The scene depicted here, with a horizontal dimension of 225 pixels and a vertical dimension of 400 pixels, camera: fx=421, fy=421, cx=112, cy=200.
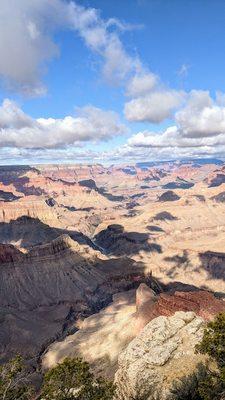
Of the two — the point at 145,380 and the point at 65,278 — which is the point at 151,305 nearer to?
the point at 145,380

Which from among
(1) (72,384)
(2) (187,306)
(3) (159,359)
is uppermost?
(1) (72,384)

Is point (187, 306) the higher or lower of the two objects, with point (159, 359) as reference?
lower

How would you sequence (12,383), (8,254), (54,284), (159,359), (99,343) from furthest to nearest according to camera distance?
(8,254), (54,284), (99,343), (159,359), (12,383)

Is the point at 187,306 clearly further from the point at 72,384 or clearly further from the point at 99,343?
the point at 72,384

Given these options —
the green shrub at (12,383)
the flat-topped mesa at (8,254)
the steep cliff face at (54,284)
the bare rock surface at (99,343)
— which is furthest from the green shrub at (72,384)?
the flat-topped mesa at (8,254)

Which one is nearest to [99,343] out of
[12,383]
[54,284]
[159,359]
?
[159,359]

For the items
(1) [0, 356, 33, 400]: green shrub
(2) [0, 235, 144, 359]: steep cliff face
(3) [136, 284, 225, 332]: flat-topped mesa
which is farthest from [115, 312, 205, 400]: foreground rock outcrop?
(2) [0, 235, 144, 359]: steep cliff face

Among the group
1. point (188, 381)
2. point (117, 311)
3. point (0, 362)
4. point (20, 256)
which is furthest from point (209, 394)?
point (20, 256)

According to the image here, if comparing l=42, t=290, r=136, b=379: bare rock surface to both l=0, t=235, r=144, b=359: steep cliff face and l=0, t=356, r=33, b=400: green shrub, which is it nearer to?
l=0, t=235, r=144, b=359: steep cliff face
